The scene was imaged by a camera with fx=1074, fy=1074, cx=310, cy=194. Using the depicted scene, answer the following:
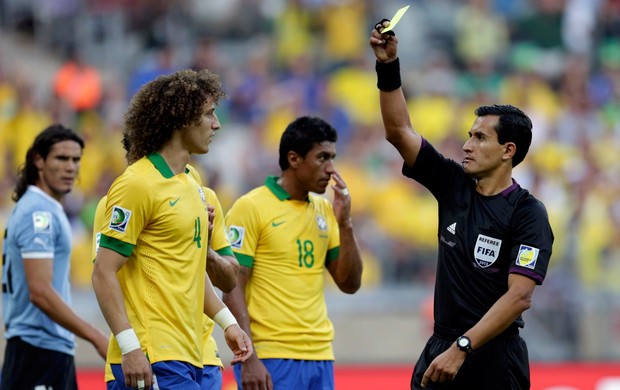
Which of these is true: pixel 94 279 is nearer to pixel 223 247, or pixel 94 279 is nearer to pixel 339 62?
pixel 223 247

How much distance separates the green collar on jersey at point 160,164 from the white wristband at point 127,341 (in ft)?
2.74

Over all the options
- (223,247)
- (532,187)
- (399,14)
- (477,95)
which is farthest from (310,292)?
(477,95)

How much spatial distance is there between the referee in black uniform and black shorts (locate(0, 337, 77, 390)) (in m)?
2.65

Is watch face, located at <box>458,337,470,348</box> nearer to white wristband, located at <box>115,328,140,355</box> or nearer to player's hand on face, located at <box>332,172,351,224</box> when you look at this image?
white wristband, located at <box>115,328,140,355</box>

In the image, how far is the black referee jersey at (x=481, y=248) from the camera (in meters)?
5.91

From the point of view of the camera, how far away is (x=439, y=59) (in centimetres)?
1708

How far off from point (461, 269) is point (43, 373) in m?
3.08

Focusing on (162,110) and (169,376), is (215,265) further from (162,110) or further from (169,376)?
(162,110)

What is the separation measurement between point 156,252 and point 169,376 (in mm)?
628

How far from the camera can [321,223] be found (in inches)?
299

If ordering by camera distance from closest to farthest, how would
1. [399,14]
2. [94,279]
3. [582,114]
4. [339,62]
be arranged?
[94,279] → [399,14] → [582,114] → [339,62]

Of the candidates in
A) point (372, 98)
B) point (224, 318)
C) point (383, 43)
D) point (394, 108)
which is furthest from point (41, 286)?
point (372, 98)

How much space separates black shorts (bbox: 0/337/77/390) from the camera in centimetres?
734

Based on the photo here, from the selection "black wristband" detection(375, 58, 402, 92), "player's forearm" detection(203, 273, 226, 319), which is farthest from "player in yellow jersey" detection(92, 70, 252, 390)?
"black wristband" detection(375, 58, 402, 92)
